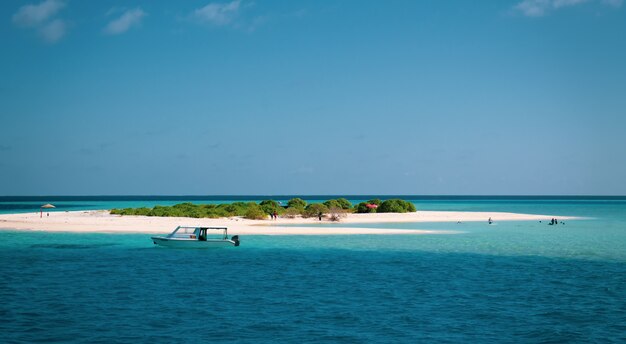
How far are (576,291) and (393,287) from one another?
824 centimetres

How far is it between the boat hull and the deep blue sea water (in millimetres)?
983

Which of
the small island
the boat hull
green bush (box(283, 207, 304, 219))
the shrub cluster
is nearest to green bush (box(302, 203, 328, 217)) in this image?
the small island

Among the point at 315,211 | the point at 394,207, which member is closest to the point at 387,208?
the point at 394,207

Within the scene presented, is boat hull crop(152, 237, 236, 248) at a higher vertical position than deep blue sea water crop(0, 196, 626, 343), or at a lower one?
higher

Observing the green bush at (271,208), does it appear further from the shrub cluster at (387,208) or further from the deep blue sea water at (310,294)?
the deep blue sea water at (310,294)

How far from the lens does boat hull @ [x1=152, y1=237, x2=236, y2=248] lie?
146 ft

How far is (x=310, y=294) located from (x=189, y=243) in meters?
20.9

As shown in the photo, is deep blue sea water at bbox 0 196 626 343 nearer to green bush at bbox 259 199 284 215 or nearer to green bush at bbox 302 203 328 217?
green bush at bbox 302 203 328 217

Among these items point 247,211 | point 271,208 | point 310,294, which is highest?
point 271,208

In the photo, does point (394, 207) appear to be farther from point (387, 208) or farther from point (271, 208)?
point (271, 208)

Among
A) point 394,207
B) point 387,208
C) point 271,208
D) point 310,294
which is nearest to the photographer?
point 310,294

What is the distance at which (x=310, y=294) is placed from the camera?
25734 mm

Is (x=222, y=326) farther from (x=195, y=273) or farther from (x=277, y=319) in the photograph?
(x=195, y=273)

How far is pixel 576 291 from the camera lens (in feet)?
88.1
